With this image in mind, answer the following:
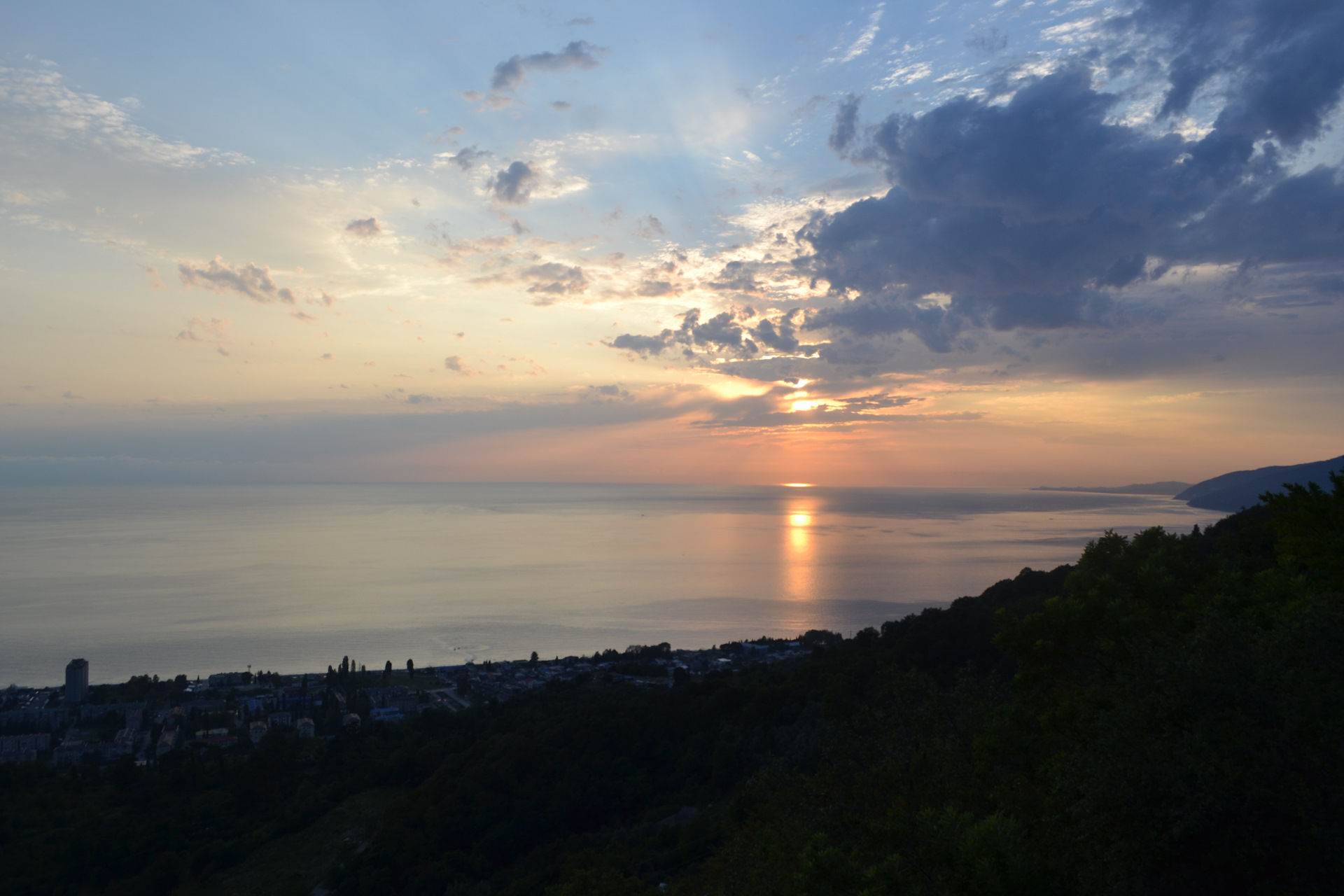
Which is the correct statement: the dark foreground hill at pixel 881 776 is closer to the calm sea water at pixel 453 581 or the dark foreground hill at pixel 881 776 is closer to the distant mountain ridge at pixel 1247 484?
the calm sea water at pixel 453 581

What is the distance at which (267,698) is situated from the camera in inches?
1350

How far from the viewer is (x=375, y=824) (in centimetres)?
2116

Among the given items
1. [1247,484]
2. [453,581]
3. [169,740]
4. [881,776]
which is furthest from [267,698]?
[1247,484]

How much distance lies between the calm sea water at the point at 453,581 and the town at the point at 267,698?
5283 millimetres

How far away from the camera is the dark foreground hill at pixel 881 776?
18.3 feet

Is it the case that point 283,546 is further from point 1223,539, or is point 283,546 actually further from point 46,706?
point 1223,539

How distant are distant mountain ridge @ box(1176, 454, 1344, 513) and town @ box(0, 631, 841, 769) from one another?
69778 millimetres

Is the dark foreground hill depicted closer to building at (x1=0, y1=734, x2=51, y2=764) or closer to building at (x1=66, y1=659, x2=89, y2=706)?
building at (x1=0, y1=734, x2=51, y2=764)

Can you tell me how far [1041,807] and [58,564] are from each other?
90.9 m

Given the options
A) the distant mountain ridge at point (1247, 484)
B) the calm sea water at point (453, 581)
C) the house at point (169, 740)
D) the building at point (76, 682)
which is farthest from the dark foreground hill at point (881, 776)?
the distant mountain ridge at point (1247, 484)

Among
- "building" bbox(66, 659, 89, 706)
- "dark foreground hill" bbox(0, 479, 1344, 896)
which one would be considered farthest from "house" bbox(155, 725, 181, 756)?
"building" bbox(66, 659, 89, 706)

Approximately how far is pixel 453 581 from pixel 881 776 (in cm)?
6252

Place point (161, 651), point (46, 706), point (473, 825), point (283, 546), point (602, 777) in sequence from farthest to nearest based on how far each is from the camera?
1. point (283, 546)
2. point (161, 651)
3. point (46, 706)
4. point (602, 777)
5. point (473, 825)

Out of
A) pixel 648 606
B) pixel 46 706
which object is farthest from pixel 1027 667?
pixel 648 606
